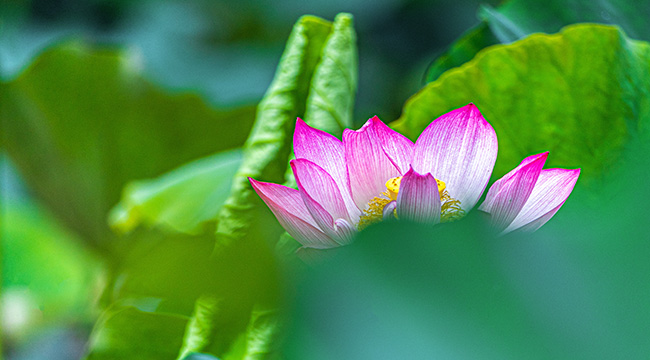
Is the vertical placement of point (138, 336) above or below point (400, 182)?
below

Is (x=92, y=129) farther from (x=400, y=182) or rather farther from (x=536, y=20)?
(x=400, y=182)

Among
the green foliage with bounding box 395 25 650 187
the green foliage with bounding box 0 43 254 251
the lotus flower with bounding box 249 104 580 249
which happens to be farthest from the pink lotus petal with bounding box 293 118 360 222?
the green foliage with bounding box 0 43 254 251

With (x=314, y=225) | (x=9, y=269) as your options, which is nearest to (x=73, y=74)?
(x=9, y=269)

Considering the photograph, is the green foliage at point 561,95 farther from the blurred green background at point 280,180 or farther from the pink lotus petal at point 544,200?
the pink lotus petal at point 544,200

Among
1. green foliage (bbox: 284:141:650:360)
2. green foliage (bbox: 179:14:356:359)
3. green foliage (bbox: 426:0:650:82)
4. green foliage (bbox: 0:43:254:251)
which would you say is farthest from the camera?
green foliage (bbox: 0:43:254:251)

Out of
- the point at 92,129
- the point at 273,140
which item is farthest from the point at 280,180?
the point at 92,129

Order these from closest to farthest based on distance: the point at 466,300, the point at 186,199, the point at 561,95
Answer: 1. the point at 466,300
2. the point at 561,95
3. the point at 186,199

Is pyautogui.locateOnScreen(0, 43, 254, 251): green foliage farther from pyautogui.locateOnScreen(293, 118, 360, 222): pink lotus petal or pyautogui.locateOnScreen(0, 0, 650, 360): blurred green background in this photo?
pyautogui.locateOnScreen(293, 118, 360, 222): pink lotus petal
